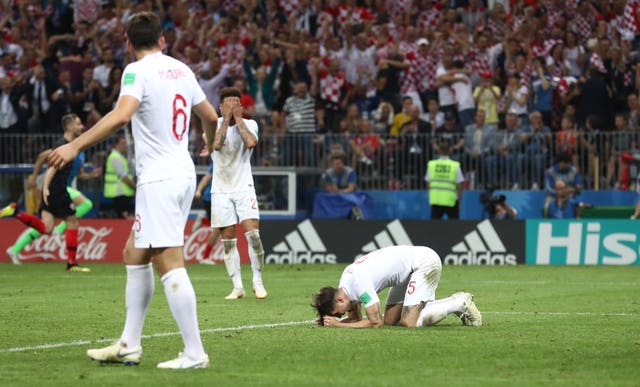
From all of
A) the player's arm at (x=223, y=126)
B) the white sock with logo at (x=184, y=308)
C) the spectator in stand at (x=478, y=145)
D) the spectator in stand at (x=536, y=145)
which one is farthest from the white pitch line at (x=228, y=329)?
the spectator in stand at (x=478, y=145)

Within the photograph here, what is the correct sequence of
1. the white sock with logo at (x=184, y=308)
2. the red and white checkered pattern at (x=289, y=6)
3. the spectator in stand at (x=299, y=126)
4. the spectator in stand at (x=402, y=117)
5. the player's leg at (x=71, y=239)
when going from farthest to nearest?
the red and white checkered pattern at (x=289, y=6)
the spectator in stand at (x=299, y=126)
the spectator in stand at (x=402, y=117)
the player's leg at (x=71, y=239)
the white sock with logo at (x=184, y=308)

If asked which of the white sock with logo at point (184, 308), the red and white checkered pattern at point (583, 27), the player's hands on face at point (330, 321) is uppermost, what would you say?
the red and white checkered pattern at point (583, 27)

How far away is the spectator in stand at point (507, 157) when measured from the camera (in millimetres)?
24781

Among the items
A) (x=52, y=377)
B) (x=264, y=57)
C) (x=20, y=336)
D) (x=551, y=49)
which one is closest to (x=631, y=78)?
(x=551, y=49)

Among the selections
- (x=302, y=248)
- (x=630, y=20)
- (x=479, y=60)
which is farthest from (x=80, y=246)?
(x=630, y=20)

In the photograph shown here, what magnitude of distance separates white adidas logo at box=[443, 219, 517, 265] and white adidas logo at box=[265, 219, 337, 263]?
231 centimetres

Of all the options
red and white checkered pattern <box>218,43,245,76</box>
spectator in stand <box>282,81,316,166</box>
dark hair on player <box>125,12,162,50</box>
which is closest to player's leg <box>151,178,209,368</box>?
dark hair on player <box>125,12,162,50</box>

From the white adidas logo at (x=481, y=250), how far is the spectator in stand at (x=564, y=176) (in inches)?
54.6

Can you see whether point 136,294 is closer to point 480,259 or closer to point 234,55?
point 480,259

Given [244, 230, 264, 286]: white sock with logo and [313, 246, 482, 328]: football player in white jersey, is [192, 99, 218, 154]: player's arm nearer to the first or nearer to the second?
[313, 246, 482, 328]: football player in white jersey

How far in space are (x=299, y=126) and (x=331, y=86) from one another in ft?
3.79

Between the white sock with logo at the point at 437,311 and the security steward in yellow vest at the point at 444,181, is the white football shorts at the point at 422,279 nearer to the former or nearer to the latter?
the white sock with logo at the point at 437,311

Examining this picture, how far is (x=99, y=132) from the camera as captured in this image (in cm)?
812

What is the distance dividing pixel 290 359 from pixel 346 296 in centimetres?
205
